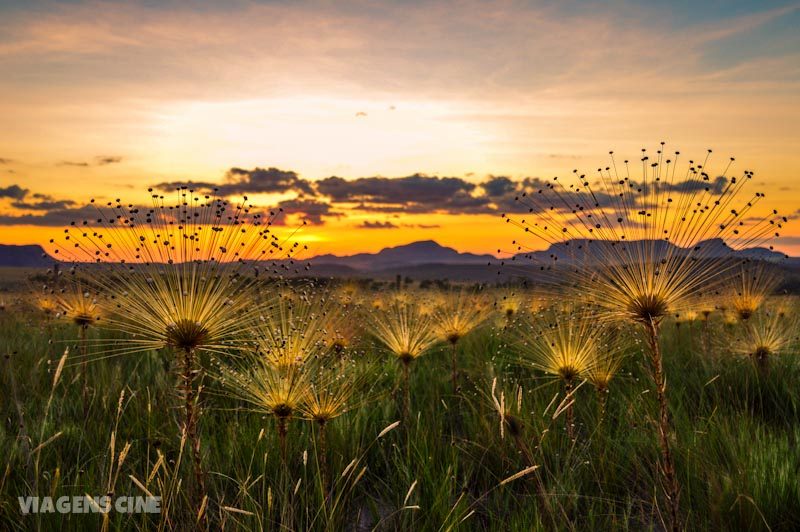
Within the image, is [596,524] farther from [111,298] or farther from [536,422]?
[111,298]

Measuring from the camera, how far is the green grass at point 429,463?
4055mm

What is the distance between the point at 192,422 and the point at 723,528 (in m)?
3.48

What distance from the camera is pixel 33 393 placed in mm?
6973

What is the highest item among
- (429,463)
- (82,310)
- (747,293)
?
(747,293)

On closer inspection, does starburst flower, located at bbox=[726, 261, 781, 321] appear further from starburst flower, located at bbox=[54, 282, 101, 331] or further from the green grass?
starburst flower, located at bbox=[54, 282, 101, 331]

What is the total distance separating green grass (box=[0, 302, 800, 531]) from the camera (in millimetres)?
4055

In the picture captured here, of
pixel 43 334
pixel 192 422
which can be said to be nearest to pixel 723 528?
pixel 192 422

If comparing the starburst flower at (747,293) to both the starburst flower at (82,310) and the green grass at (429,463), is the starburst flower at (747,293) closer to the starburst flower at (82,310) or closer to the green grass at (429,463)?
the green grass at (429,463)

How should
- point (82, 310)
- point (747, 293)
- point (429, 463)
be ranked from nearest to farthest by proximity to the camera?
point (429, 463) → point (82, 310) → point (747, 293)

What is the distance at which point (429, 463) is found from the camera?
15.5ft

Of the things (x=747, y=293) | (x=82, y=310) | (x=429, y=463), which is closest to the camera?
(x=429, y=463)

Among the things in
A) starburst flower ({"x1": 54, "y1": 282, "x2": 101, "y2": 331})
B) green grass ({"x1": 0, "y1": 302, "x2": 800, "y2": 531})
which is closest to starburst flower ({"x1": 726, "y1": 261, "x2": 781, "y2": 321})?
green grass ({"x1": 0, "y1": 302, "x2": 800, "y2": 531})

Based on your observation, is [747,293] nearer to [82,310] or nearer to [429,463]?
[429,463]

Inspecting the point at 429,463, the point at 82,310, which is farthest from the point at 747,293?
the point at 82,310
